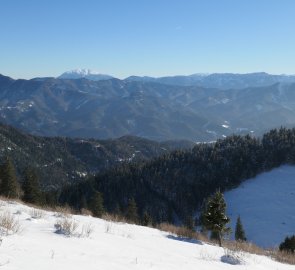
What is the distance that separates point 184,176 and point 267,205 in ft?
173

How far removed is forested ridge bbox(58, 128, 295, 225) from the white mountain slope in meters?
7.32

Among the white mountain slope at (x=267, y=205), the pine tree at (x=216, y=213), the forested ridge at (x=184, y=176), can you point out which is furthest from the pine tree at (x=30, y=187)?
the forested ridge at (x=184, y=176)

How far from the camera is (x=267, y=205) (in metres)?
118

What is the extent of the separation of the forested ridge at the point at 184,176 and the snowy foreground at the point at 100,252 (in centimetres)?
12569

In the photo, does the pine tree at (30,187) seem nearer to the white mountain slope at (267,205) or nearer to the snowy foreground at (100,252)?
the white mountain slope at (267,205)

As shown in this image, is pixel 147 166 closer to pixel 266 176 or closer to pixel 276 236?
pixel 266 176

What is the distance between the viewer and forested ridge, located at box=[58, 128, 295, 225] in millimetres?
147875

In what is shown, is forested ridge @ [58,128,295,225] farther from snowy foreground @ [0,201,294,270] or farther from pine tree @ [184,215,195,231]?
snowy foreground @ [0,201,294,270]

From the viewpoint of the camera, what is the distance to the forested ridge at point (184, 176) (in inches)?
5822

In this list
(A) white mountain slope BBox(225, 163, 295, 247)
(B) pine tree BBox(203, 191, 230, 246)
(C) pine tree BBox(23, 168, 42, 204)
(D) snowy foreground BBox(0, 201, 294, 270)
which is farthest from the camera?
(A) white mountain slope BBox(225, 163, 295, 247)

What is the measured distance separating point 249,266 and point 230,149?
530 feet

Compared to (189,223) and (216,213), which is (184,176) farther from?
(216,213)

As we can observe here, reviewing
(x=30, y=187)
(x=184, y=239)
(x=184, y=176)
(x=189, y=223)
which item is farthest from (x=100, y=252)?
(x=184, y=176)

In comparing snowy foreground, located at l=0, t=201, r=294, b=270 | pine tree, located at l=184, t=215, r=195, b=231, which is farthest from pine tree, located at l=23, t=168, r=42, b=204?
snowy foreground, located at l=0, t=201, r=294, b=270
